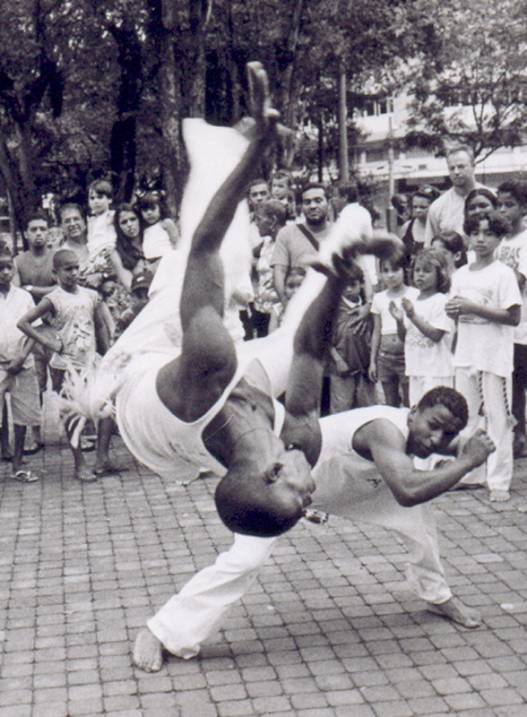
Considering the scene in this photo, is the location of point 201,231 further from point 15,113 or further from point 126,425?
point 15,113

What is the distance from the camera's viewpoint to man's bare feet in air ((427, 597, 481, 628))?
16.6 feet

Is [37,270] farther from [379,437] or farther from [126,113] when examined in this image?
[126,113]

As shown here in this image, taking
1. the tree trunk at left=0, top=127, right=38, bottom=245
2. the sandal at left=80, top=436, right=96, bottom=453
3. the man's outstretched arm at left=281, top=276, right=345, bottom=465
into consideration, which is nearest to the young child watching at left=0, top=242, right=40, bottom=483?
the sandal at left=80, top=436, right=96, bottom=453

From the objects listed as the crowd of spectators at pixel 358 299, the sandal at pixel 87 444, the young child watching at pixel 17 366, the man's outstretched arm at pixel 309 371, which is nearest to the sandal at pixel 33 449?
the crowd of spectators at pixel 358 299

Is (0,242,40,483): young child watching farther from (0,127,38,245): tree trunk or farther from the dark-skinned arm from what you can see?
(0,127,38,245): tree trunk

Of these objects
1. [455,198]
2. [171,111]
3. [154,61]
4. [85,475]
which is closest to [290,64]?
[154,61]

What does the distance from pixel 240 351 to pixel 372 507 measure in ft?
3.84

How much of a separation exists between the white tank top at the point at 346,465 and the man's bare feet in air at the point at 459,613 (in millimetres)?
610

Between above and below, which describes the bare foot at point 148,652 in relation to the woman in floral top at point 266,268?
below

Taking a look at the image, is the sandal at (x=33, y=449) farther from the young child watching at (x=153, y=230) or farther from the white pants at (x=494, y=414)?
the white pants at (x=494, y=414)

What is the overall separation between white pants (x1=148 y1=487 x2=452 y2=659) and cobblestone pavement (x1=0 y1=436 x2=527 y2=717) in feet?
0.49

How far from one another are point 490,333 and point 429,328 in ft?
1.55

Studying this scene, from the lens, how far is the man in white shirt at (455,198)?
8.16 m

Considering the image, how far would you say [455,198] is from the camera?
8.37 metres
